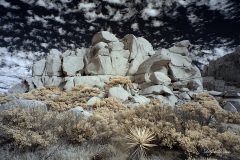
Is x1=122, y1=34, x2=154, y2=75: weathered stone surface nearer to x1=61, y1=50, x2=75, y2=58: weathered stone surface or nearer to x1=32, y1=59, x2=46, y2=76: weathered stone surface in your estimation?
x1=61, y1=50, x2=75, y2=58: weathered stone surface

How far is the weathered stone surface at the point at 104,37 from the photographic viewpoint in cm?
3716

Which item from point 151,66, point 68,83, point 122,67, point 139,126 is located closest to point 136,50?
point 122,67

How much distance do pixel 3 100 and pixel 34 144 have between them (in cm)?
1220

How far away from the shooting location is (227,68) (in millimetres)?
51594

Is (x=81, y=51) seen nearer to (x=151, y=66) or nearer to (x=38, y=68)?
(x=38, y=68)

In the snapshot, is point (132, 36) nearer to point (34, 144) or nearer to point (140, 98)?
point (140, 98)

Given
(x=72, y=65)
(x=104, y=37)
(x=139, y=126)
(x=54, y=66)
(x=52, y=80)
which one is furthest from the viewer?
(x=104, y=37)

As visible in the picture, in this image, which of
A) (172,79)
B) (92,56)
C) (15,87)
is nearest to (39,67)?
(15,87)

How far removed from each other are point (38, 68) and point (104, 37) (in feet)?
45.4

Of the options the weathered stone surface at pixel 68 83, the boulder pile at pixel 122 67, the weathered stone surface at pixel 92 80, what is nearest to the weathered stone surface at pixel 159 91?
the boulder pile at pixel 122 67

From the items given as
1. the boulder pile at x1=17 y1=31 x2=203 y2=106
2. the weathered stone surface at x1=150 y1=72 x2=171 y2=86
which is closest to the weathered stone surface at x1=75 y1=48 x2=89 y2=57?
the boulder pile at x1=17 y1=31 x2=203 y2=106

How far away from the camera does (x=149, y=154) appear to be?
682 cm

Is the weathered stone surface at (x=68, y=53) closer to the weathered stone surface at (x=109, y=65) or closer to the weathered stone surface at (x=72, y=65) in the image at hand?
the weathered stone surface at (x=72, y=65)

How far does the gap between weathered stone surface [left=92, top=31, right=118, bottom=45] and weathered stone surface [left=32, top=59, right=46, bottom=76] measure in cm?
1070
